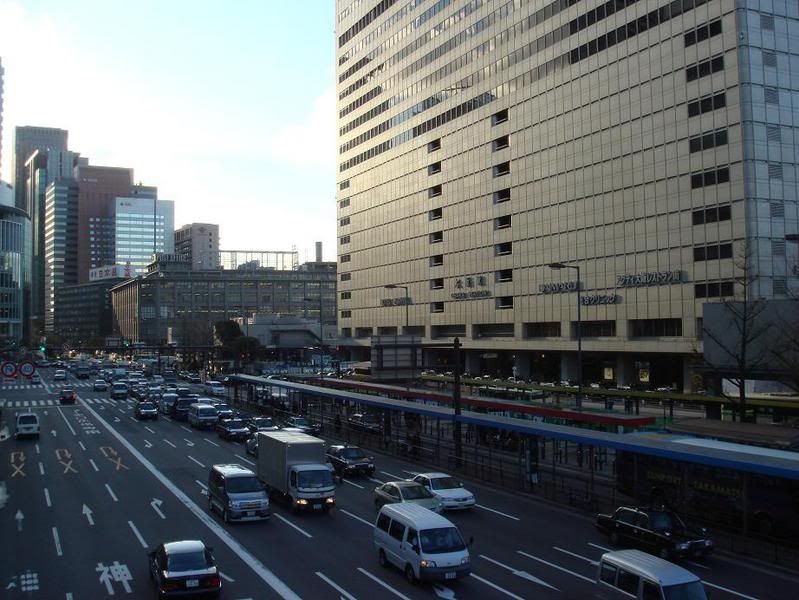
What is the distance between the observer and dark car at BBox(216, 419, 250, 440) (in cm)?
4900

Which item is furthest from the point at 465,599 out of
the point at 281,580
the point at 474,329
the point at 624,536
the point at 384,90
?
the point at 384,90

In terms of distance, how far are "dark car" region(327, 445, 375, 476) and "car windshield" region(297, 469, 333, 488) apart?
279 inches

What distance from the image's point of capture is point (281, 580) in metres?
19.4

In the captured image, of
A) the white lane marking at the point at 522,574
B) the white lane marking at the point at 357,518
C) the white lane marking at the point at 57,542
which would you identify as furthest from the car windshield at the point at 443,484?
the white lane marking at the point at 57,542

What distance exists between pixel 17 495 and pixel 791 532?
30.0 m

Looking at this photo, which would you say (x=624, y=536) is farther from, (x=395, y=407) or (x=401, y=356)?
(x=401, y=356)

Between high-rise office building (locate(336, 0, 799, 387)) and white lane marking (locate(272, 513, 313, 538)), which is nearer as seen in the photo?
white lane marking (locate(272, 513, 313, 538))

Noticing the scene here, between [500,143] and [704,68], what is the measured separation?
31799mm

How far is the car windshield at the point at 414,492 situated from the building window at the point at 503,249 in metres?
69.3

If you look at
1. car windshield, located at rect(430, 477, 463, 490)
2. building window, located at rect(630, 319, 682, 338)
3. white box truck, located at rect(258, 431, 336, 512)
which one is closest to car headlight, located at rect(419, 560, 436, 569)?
white box truck, located at rect(258, 431, 336, 512)

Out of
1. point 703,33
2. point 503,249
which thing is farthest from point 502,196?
Answer: point 703,33

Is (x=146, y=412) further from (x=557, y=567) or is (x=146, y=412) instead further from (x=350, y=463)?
(x=557, y=567)

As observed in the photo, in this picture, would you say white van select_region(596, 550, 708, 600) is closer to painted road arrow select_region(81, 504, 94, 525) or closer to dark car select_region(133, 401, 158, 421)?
painted road arrow select_region(81, 504, 94, 525)

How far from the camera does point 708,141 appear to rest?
6788cm
